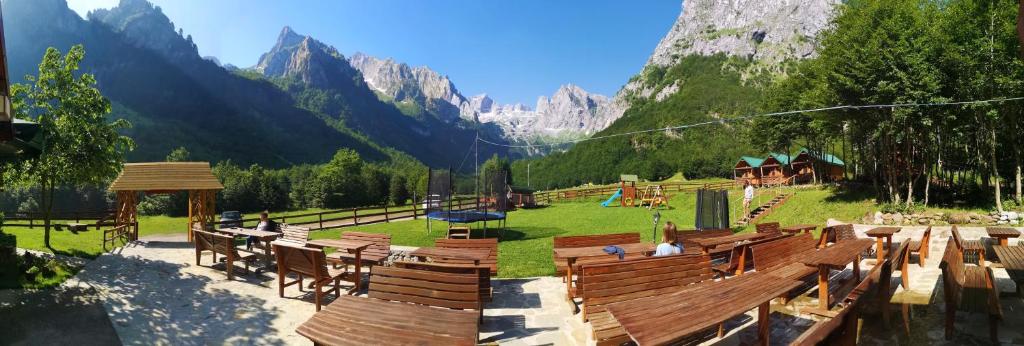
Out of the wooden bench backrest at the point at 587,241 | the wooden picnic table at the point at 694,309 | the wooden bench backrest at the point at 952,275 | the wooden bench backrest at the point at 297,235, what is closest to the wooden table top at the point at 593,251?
the wooden bench backrest at the point at 587,241

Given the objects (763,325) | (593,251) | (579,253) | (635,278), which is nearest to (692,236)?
(593,251)

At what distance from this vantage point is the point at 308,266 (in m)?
6.75

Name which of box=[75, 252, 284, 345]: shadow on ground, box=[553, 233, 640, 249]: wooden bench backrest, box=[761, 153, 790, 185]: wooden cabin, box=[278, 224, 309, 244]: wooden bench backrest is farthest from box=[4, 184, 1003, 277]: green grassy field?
box=[761, 153, 790, 185]: wooden cabin

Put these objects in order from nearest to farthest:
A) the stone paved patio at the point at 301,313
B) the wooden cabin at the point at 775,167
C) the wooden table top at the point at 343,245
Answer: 1. the stone paved patio at the point at 301,313
2. the wooden table top at the point at 343,245
3. the wooden cabin at the point at 775,167

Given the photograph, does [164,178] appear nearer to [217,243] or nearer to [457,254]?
[217,243]

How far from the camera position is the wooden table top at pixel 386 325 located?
136 inches

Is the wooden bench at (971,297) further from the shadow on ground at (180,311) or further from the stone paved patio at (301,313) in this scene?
the shadow on ground at (180,311)

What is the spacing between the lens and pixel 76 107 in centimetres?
1186

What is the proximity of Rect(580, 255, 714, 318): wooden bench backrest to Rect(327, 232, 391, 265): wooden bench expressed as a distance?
13.5 feet

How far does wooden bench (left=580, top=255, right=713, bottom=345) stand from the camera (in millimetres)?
4544

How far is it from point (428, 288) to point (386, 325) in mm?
1194

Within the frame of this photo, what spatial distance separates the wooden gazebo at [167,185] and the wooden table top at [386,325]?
15.0m

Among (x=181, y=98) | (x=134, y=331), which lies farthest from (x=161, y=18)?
(x=134, y=331)

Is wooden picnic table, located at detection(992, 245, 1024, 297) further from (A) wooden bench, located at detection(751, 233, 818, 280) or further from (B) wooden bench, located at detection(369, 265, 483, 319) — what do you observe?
(B) wooden bench, located at detection(369, 265, 483, 319)
